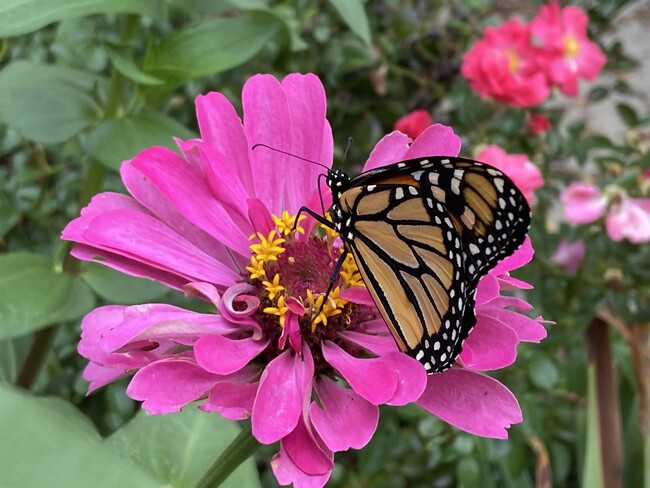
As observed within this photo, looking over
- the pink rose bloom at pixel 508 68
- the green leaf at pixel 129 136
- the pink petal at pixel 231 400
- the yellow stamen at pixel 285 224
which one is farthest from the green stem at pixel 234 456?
the pink rose bloom at pixel 508 68

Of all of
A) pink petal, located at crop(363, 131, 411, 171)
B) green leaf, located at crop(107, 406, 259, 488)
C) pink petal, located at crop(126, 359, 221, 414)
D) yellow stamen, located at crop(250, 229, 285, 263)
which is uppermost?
pink petal, located at crop(363, 131, 411, 171)

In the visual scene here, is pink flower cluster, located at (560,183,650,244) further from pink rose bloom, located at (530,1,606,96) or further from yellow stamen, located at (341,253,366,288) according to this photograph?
yellow stamen, located at (341,253,366,288)

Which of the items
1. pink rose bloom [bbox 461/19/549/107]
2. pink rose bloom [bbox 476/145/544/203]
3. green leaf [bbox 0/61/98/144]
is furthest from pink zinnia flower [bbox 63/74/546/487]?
pink rose bloom [bbox 461/19/549/107]

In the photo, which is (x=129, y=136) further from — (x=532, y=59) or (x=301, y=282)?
(x=532, y=59)

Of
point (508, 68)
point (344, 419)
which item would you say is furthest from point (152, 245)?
point (508, 68)

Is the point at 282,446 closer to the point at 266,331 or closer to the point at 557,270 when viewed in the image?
the point at 266,331

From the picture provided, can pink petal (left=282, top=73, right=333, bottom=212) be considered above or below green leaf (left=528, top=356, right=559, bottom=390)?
above
